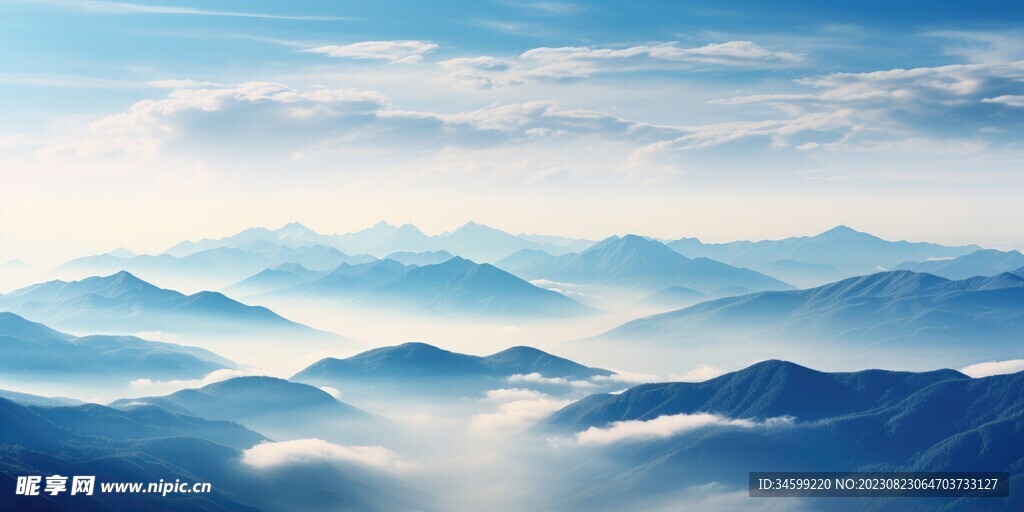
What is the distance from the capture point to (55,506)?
19562 cm

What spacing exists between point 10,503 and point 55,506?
10321 mm

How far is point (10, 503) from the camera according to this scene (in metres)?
187
